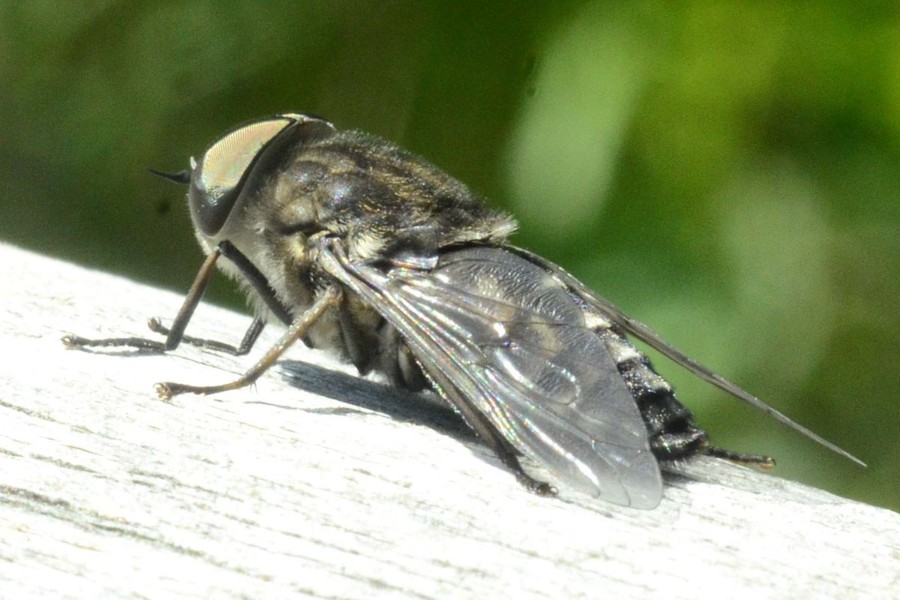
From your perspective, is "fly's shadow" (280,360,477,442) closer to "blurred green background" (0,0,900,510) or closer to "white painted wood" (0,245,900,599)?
"white painted wood" (0,245,900,599)

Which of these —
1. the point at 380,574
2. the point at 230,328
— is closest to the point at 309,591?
the point at 380,574

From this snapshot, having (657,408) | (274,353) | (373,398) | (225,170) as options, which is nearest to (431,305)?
(373,398)

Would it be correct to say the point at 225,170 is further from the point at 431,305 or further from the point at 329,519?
the point at 329,519

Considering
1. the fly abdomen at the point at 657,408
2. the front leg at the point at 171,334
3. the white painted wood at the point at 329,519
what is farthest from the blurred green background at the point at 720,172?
the white painted wood at the point at 329,519

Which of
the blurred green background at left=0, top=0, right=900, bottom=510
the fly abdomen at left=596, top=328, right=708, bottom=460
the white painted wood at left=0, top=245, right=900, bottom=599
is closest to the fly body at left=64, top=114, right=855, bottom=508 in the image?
the fly abdomen at left=596, top=328, right=708, bottom=460

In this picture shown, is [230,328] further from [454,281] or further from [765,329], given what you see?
[765,329]
